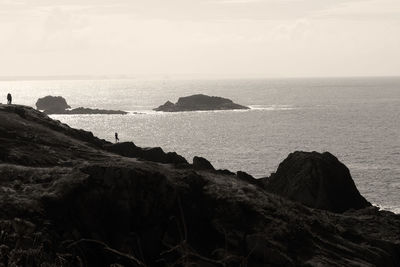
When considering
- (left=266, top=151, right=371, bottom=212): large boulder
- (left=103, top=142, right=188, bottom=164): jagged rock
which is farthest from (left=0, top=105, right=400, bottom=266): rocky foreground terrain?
(left=266, top=151, right=371, bottom=212): large boulder

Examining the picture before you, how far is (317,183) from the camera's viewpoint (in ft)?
173

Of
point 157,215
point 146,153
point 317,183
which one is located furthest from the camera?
point 317,183

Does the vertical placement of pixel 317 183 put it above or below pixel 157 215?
below

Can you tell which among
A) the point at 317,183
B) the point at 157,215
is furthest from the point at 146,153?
the point at 157,215

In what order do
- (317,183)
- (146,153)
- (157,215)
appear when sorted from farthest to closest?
(317,183) → (146,153) → (157,215)

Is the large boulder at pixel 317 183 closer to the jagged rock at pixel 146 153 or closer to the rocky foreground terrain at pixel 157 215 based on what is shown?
the rocky foreground terrain at pixel 157 215

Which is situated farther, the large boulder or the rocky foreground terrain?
the large boulder

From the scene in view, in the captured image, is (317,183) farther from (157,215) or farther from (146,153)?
(157,215)

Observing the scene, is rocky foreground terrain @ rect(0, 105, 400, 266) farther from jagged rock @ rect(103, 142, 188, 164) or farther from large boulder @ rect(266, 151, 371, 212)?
large boulder @ rect(266, 151, 371, 212)

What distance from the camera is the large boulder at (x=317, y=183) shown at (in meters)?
52.4

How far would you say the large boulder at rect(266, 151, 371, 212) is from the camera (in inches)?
2063

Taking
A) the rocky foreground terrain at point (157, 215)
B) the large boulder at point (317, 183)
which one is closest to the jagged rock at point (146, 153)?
the rocky foreground terrain at point (157, 215)

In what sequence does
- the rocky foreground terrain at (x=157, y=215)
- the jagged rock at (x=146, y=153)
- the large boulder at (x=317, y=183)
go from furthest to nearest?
the large boulder at (x=317, y=183), the jagged rock at (x=146, y=153), the rocky foreground terrain at (x=157, y=215)

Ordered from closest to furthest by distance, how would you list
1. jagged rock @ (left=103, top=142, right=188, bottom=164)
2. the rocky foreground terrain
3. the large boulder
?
1. the rocky foreground terrain
2. jagged rock @ (left=103, top=142, right=188, bottom=164)
3. the large boulder
